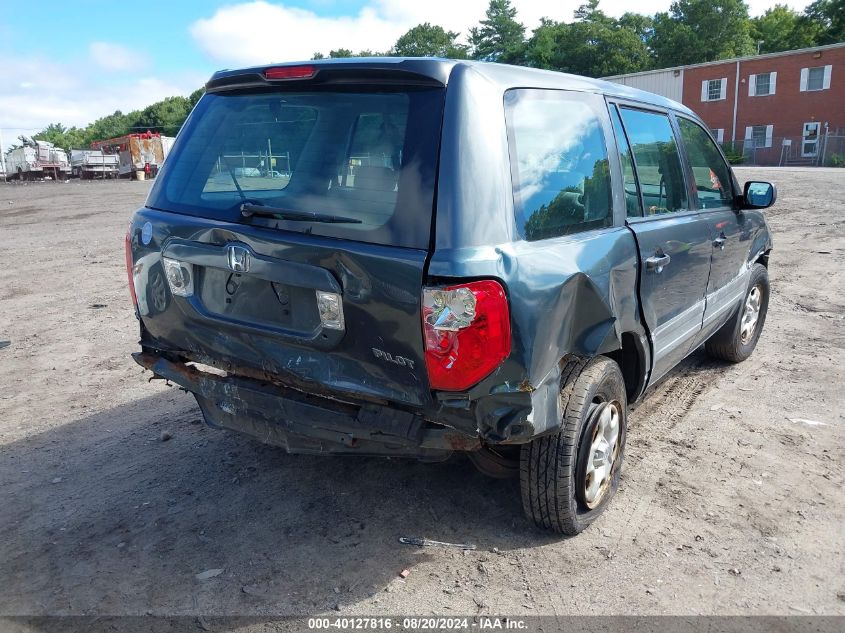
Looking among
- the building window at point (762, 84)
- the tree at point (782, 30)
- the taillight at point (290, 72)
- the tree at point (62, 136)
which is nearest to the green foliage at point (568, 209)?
the taillight at point (290, 72)

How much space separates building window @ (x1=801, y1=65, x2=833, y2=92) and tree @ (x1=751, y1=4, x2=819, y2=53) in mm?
19137

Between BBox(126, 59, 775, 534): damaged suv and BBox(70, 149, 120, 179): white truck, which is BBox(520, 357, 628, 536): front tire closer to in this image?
BBox(126, 59, 775, 534): damaged suv

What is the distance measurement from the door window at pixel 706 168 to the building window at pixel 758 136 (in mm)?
44472

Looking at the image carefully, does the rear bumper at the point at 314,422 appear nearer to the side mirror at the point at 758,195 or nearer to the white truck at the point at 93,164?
the side mirror at the point at 758,195

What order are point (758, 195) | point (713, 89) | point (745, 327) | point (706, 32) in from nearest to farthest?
point (758, 195) < point (745, 327) < point (713, 89) < point (706, 32)

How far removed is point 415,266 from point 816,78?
48.3 metres

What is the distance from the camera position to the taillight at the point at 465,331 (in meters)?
2.42

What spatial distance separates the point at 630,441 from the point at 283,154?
2688mm

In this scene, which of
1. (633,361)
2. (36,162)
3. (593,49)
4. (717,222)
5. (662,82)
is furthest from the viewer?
(593,49)

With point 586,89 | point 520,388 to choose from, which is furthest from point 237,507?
point 586,89

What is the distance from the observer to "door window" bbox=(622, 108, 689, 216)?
368 centimetres

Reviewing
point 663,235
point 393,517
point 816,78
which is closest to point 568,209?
point 663,235

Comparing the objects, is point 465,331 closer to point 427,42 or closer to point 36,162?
point 36,162

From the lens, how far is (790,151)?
42219mm
